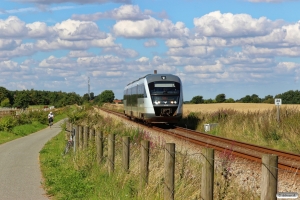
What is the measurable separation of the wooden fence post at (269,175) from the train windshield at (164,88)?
2589 cm

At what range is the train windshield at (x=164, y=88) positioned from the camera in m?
32.6

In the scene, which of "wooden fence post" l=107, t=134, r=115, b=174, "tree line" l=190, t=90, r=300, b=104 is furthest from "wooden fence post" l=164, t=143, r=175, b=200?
"tree line" l=190, t=90, r=300, b=104

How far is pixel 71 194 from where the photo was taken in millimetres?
11836

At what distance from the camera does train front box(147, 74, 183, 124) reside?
32.3 metres

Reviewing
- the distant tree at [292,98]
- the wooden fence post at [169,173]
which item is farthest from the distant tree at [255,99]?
the wooden fence post at [169,173]

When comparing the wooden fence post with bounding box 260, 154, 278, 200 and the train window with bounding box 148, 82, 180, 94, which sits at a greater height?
the train window with bounding box 148, 82, 180, 94

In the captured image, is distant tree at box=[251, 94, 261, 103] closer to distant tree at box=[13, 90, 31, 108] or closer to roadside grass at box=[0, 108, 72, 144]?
roadside grass at box=[0, 108, 72, 144]

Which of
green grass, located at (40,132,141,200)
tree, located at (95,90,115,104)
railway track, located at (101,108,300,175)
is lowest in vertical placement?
green grass, located at (40,132,141,200)

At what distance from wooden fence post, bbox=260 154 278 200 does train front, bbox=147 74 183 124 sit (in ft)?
83.8

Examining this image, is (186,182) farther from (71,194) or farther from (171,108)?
(171,108)

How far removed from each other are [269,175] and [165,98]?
2587cm

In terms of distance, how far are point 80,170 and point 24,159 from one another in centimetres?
650

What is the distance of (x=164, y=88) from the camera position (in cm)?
3275

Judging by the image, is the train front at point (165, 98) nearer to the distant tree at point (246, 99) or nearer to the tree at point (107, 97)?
the distant tree at point (246, 99)
